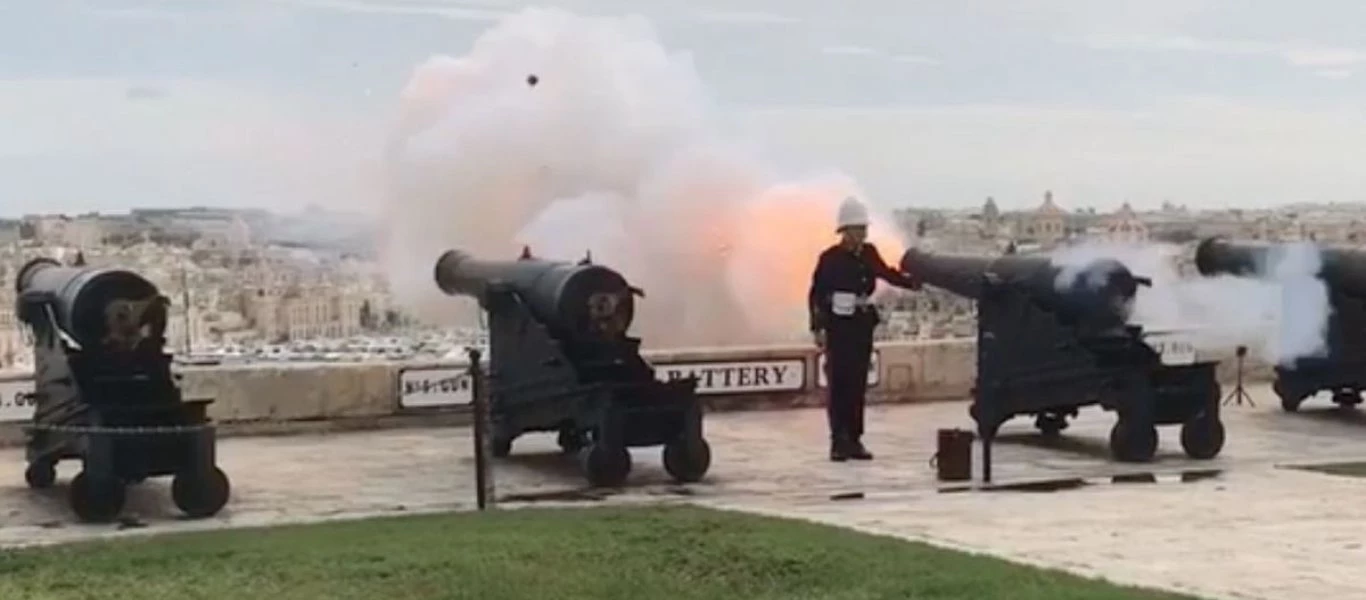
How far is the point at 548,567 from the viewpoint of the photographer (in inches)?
368

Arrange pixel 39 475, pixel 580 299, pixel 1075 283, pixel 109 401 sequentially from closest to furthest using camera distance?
pixel 109 401
pixel 39 475
pixel 580 299
pixel 1075 283

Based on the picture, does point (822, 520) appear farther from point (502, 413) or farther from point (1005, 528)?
point (502, 413)

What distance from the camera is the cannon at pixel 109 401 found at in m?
12.5

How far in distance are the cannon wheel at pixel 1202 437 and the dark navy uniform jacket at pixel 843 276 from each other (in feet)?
7.38

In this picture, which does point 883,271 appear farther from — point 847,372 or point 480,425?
point 480,425

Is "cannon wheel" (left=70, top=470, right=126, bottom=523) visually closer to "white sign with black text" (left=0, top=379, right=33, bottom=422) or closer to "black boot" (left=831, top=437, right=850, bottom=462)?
"white sign with black text" (left=0, top=379, right=33, bottom=422)

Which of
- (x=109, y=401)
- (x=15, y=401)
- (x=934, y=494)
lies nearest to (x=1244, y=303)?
(x=934, y=494)

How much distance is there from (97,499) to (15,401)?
4.63 metres

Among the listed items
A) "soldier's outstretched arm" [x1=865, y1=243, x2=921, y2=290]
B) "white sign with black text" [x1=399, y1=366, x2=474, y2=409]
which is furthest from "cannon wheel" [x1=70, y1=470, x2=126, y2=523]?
"white sign with black text" [x1=399, y1=366, x2=474, y2=409]

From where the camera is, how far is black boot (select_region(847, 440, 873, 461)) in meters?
15.4

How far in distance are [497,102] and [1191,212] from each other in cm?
694

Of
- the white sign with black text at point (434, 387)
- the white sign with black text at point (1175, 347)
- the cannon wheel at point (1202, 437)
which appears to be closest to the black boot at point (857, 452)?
the cannon wheel at point (1202, 437)

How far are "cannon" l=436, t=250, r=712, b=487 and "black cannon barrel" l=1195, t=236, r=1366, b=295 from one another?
6.44 m

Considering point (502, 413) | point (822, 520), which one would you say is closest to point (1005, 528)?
point (822, 520)
